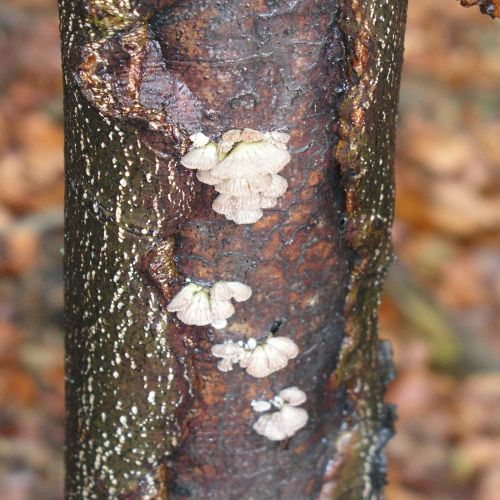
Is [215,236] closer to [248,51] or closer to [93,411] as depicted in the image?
[248,51]

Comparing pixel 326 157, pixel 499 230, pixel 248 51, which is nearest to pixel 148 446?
pixel 326 157

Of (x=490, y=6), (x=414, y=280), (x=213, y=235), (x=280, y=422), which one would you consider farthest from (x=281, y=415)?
(x=414, y=280)

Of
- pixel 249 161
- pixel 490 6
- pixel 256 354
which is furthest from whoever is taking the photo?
pixel 256 354

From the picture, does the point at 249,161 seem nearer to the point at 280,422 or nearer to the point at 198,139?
the point at 198,139

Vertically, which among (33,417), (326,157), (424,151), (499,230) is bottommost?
(326,157)

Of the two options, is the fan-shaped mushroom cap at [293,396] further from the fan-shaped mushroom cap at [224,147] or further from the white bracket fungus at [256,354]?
Result: the fan-shaped mushroom cap at [224,147]

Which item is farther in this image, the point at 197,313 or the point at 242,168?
the point at 197,313

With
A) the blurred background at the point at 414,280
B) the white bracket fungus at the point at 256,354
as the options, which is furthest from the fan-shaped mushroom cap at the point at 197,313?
the blurred background at the point at 414,280
